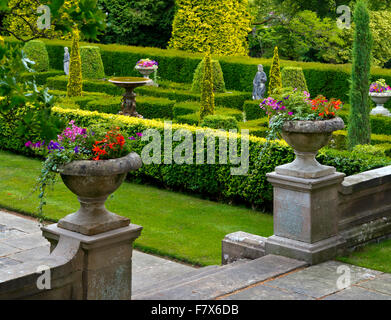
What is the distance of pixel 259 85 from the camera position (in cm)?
2155

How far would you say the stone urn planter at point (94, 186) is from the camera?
561 cm

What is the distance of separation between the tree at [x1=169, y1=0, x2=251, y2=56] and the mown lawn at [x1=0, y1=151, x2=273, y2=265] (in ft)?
55.8

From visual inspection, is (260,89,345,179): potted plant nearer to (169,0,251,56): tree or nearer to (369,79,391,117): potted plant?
(369,79,391,117): potted plant

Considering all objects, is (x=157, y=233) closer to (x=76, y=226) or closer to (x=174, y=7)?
(x=76, y=226)

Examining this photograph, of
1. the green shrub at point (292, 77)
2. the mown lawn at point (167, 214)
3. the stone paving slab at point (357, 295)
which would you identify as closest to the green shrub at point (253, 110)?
the green shrub at point (292, 77)

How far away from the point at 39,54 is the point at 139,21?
8118mm

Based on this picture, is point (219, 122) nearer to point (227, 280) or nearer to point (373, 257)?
point (373, 257)

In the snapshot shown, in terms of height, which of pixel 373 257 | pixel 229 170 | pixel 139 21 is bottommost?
pixel 373 257

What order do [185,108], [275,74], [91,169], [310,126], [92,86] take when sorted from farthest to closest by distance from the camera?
[92,86], [275,74], [185,108], [310,126], [91,169]

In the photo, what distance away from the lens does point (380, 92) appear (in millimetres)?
18172

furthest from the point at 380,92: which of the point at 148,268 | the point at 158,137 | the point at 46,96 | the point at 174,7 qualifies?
the point at 174,7

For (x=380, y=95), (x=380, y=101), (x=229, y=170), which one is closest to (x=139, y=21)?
(x=380, y=101)

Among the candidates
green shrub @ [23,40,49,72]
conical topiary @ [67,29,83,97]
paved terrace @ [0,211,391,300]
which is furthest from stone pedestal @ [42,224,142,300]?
green shrub @ [23,40,49,72]

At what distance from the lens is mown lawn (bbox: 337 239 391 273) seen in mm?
7387
